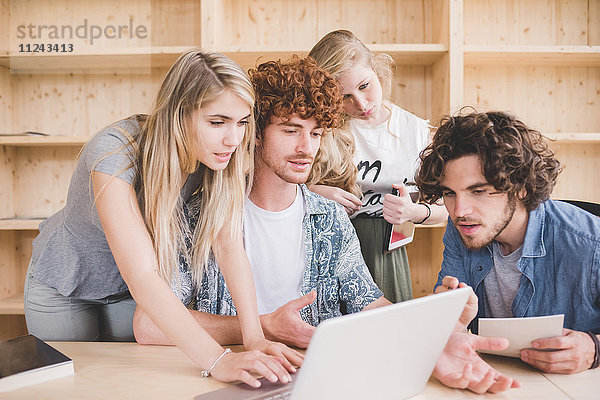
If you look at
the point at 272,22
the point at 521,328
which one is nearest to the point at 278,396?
the point at 521,328

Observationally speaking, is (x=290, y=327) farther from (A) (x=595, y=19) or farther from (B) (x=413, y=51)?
(A) (x=595, y=19)

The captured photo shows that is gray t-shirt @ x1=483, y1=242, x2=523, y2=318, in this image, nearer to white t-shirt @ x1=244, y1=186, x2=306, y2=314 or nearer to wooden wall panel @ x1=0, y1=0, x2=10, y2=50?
white t-shirt @ x1=244, y1=186, x2=306, y2=314

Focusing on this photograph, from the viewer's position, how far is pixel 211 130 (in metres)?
1.33

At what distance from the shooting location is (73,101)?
3125mm

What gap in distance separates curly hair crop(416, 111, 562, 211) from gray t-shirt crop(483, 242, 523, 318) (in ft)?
0.48

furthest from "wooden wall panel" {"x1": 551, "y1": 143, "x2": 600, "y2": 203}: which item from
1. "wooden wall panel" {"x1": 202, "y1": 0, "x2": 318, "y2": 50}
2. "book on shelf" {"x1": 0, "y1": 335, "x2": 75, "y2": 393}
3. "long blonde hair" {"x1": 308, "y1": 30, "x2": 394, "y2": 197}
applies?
"book on shelf" {"x1": 0, "y1": 335, "x2": 75, "y2": 393}

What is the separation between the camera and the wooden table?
3.29ft

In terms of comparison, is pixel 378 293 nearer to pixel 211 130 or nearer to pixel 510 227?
pixel 510 227

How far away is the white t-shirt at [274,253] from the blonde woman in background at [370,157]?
1.23ft

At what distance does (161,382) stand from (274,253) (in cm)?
64

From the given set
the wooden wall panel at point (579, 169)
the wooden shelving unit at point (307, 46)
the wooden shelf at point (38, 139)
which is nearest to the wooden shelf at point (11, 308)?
the wooden shelving unit at point (307, 46)

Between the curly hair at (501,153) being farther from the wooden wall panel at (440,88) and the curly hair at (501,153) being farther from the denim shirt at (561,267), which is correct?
the wooden wall panel at (440,88)

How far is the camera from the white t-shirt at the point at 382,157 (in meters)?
2.17

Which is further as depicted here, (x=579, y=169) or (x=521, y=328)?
(x=579, y=169)
